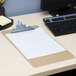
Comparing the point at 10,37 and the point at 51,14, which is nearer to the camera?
the point at 10,37

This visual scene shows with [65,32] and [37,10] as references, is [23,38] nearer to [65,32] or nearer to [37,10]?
[65,32]

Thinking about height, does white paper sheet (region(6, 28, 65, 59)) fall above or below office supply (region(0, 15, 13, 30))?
below

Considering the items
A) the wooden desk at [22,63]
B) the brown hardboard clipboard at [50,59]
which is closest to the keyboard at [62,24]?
the wooden desk at [22,63]

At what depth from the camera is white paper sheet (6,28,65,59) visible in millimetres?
994

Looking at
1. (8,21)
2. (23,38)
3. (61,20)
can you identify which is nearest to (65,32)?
(61,20)

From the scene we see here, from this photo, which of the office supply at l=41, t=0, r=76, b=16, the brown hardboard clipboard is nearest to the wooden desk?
the brown hardboard clipboard

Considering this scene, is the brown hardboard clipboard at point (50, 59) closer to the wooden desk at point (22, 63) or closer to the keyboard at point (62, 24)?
the wooden desk at point (22, 63)

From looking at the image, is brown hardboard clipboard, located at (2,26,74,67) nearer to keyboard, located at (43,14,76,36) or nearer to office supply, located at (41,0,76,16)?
keyboard, located at (43,14,76,36)

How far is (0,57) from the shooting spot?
961mm

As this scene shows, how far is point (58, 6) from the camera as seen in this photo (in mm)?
1435

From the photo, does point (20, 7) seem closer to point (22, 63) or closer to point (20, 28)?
point (20, 28)

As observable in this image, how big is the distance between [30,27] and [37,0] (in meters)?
0.37

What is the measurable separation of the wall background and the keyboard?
0.27 metres

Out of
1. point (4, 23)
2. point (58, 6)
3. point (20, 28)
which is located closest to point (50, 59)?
point (20, 28)
